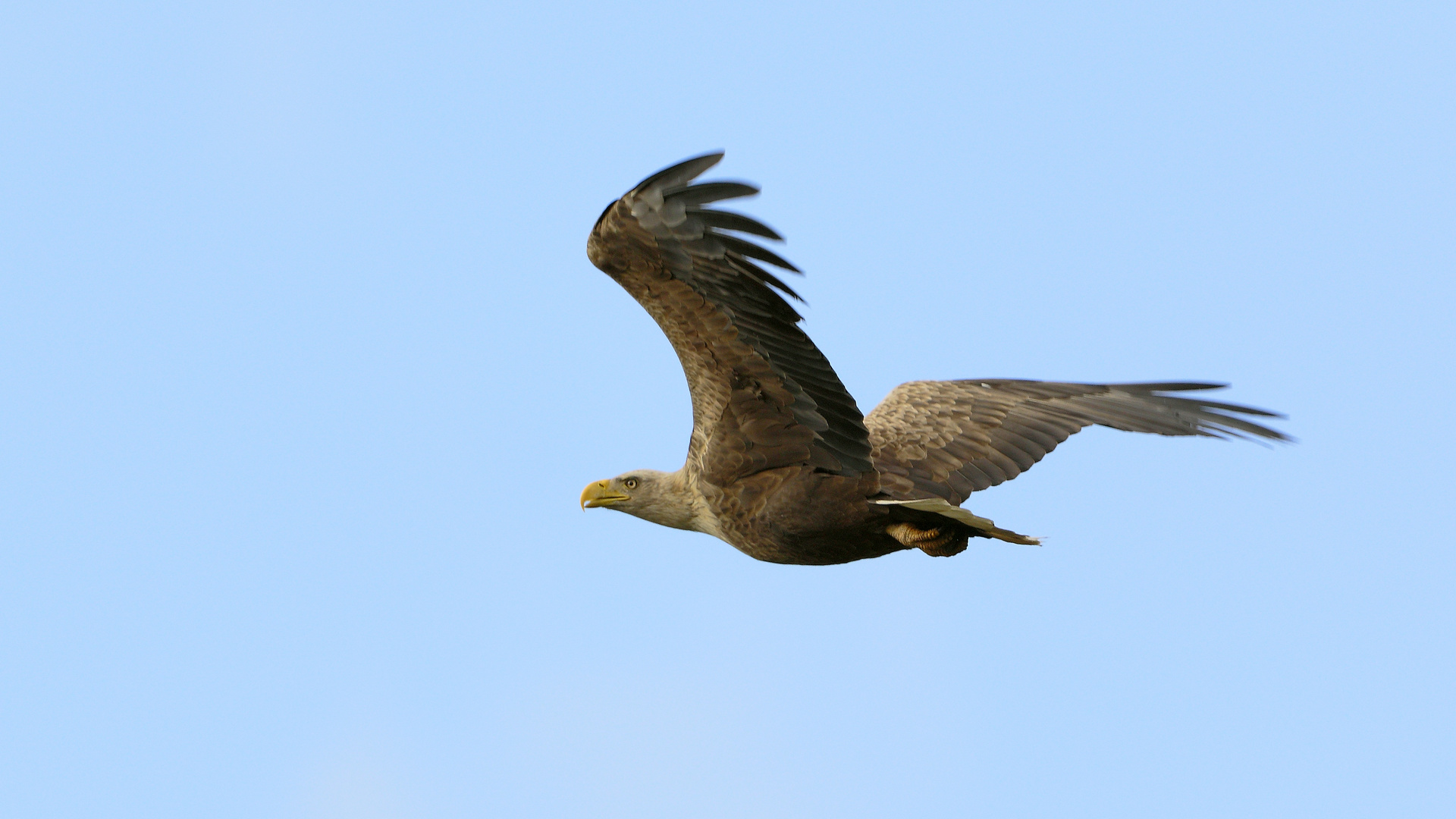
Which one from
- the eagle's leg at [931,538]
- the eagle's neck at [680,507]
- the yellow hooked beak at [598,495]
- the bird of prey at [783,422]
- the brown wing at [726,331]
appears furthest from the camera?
the yellow hooked beak at [598,495]

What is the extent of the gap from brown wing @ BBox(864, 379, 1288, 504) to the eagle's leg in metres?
0.26

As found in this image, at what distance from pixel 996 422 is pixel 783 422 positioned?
1.96 metres

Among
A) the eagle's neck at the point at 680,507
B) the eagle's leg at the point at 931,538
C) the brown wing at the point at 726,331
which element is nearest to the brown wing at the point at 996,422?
the eagle's leg at the point at 931,538

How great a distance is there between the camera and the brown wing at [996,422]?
8.62 metres

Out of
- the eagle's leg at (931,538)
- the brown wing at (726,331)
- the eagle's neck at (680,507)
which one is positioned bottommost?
the eagle's leg at (931,538)

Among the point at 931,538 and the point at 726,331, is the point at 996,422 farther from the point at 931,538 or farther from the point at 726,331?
the point at 726,331

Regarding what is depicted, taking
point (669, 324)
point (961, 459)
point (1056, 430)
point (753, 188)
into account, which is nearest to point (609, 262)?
point (669, 324)

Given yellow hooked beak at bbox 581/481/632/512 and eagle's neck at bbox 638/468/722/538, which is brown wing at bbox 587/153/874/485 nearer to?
eagle's neck at bbox 638/468/722/538

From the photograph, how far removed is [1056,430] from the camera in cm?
906

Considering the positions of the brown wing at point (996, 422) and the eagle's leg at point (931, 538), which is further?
the brown wing at point (996, 422)

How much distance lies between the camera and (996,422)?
9.20 m

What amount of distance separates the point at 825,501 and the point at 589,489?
6.27 feet

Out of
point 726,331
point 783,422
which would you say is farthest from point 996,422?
point 726,331

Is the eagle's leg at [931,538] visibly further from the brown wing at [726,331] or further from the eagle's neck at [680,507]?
the eagle's neck at [680,507]
